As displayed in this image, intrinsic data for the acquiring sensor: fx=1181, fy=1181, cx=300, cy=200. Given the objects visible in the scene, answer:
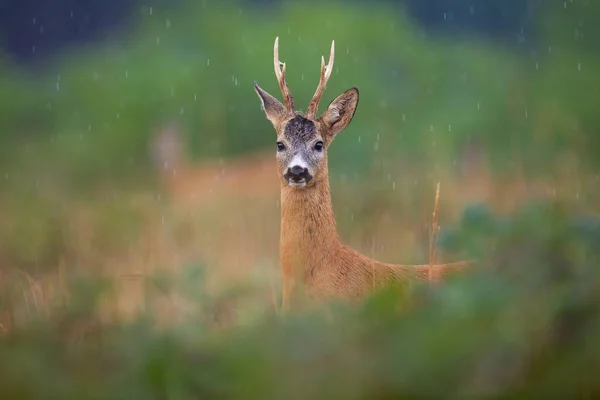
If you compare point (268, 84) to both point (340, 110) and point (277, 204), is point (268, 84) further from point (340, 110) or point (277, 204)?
point (340, 110)

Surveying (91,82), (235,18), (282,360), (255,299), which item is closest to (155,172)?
(91,82)

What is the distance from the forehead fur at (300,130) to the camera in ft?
20.6

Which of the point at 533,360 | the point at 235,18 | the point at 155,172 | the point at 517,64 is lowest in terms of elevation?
the point at 533,360

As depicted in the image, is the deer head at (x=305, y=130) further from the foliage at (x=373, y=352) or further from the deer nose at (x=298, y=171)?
the foliage at (x=373, y=352)

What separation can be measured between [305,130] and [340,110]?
45 centimetres

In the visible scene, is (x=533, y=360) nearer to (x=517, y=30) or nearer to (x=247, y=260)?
(x=247, y=260)

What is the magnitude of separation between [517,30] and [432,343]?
26.0 m

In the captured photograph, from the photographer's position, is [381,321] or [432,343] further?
[381,321]

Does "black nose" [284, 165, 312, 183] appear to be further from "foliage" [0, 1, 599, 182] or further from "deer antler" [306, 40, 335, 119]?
"foliage" [0, 1, 599, 182]

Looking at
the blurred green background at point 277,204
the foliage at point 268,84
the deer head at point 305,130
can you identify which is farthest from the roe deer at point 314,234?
the foliage at point 268,84

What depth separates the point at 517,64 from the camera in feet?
77.9

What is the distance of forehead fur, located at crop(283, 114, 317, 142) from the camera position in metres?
6.29

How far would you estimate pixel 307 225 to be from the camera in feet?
19.1

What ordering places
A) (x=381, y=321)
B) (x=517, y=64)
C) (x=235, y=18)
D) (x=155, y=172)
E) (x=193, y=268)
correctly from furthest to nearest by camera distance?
(x=235, y=18) < (x=517, y=64) < (x=155, y=172) < (x=193, y=268) < (x=381, y=321)
